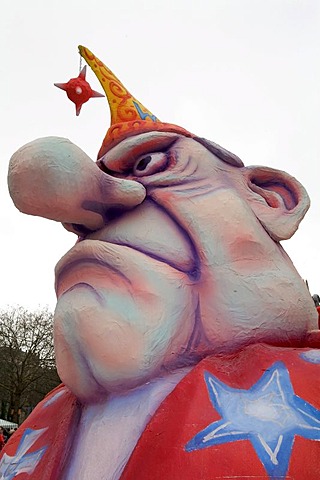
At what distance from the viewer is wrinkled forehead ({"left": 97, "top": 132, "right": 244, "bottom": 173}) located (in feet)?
5.22

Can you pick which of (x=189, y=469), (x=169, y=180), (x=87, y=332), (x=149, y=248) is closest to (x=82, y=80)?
(x=169, y=180)

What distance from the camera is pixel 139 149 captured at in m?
1.59

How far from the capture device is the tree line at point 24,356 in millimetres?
15242

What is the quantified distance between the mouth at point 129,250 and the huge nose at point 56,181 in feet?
0.31

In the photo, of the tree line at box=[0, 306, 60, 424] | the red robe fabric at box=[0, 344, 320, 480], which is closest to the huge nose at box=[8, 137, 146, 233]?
the red robe fabric at box=[0, 344, 320, 480]

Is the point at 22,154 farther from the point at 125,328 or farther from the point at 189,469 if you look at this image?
the point at 189,469

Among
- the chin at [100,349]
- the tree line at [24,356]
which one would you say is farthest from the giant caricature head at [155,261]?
the tree line at [24,356]

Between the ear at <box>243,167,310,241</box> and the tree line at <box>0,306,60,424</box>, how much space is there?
14.0 meters

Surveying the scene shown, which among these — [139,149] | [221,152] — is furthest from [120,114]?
[221,152]

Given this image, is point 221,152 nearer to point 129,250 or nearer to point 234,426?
point 129,250

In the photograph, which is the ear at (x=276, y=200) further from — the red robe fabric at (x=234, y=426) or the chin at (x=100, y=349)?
A: the chin at (x=100, y=349)

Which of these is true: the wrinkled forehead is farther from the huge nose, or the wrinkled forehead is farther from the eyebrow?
the huge nose

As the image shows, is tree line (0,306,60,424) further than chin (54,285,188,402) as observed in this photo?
Yes

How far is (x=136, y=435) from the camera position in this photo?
1.16 metres
